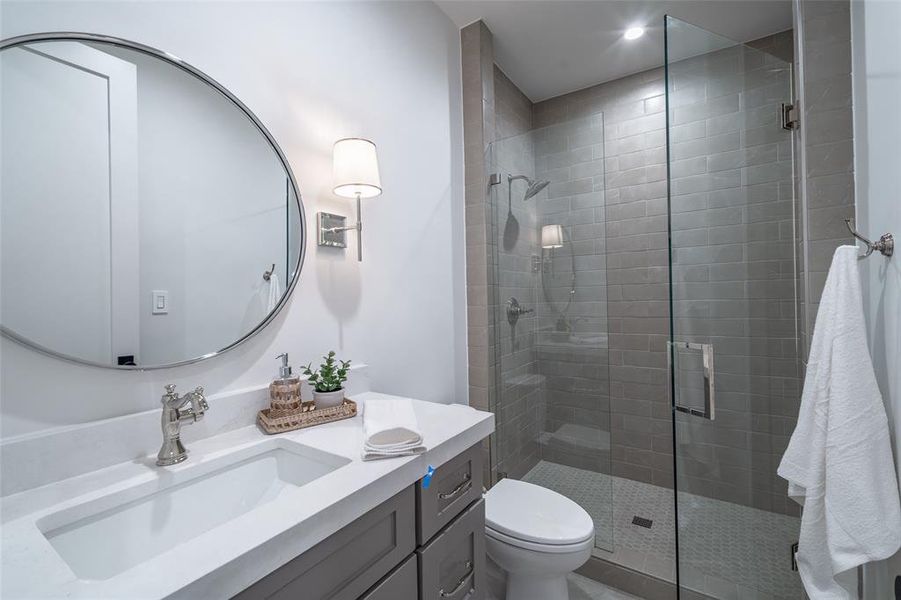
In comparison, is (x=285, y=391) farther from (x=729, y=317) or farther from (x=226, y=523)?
(x=729, y=317)

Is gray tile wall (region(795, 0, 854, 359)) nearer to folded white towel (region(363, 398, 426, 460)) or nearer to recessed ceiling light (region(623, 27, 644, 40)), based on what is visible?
recessed ceiling light (region(623, 27, 644, 40))

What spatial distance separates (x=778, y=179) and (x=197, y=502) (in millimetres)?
2162

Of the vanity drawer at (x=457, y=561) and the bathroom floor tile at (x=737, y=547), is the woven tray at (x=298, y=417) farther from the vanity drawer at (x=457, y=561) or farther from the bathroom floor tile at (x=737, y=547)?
the bathroom floor tile at (x=737, y=547)

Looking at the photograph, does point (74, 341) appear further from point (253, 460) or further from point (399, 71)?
point (399, 71)

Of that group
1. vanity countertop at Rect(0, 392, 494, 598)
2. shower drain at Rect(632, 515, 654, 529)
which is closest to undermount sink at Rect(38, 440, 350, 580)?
vanity countertop at Rect(0, 392, 494, 598)

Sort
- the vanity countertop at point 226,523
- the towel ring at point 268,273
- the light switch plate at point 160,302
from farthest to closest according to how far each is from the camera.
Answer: the towel ring at point 268,273 < the light switch plate at point 160,302 < the vanity countertop at point 226,523

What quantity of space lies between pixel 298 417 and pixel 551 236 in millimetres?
1539

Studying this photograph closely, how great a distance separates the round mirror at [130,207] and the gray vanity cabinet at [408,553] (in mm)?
659

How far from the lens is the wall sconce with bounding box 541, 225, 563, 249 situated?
6.92 feet

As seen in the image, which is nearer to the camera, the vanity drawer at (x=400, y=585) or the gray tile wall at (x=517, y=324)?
the vanity drawer at (x=400, y=585)

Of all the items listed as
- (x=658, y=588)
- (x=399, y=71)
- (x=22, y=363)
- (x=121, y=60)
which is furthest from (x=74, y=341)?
(x=658, y=588)

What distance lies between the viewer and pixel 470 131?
2205 millimetres

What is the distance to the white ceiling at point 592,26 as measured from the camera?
2.07m

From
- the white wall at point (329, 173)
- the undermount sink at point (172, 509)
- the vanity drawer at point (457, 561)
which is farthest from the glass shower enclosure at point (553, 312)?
the undermount sink at point (172, 509)
